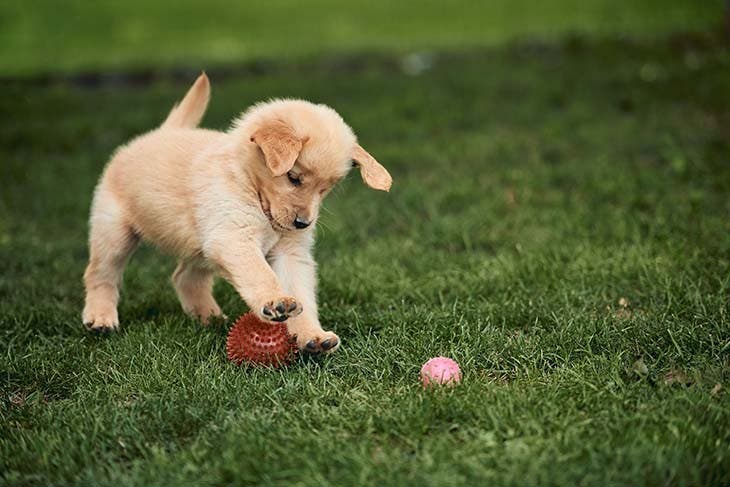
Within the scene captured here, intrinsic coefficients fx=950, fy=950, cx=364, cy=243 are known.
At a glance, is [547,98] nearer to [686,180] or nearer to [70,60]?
[686,180]

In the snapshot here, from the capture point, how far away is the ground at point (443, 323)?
2738 millimetres

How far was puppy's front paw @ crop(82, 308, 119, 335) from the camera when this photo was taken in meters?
3.99

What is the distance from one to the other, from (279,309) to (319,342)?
0.25m

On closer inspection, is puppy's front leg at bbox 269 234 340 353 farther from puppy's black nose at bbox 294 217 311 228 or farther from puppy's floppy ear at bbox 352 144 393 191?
puppy's floppy ear at bbox 352 144 393 191

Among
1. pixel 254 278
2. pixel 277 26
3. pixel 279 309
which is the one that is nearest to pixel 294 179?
pixel 254 278

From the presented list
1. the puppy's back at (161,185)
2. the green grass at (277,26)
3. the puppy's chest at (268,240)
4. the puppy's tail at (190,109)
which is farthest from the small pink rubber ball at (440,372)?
the green grass at (277,26)

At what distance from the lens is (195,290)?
417 centimetres

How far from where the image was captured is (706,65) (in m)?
9.12

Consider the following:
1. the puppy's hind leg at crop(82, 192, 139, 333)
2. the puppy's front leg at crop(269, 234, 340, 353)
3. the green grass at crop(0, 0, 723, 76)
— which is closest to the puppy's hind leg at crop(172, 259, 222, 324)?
the puppy's hind leg at crop(82, 192, 139, 333)

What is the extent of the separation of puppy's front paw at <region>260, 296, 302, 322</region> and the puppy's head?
33cm

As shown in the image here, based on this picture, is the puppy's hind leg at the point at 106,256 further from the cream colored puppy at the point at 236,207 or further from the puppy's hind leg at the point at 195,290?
the puppy's hind leg at the point at 195,290

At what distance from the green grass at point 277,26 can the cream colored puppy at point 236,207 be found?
7094mm

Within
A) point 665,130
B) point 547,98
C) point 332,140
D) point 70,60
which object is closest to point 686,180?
point 665,130

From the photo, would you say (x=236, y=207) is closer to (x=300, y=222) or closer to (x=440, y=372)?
(x=300, y=222)
